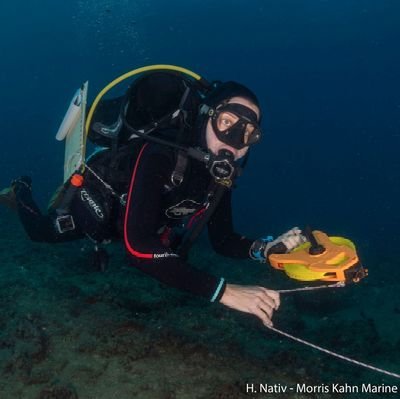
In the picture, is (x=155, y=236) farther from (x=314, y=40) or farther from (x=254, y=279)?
(x=314, y=40)

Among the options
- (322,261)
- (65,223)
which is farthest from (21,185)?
(322,261)

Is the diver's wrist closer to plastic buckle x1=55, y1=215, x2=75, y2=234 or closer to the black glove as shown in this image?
plastic buckle x1=55, y1=215, x2=75, y2=234

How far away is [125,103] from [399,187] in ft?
135

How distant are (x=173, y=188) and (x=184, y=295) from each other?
2531mm

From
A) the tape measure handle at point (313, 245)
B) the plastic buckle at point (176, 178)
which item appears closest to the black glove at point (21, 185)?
the plastic buckle at point (176, 178)

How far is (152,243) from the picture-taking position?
2.93m

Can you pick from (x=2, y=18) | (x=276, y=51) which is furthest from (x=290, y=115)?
(x=2, y=18)

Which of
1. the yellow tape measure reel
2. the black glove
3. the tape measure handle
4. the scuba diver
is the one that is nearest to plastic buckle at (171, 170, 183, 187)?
the scuba diver

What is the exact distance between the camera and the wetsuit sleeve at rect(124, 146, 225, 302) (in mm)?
2838

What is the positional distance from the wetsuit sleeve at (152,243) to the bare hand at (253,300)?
76 millimetres

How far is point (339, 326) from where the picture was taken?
6.70m

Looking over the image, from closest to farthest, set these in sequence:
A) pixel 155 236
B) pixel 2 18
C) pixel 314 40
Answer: pixel 155 236 → pixel 2 18 → pixel 314 40

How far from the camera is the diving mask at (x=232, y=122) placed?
3355 mm

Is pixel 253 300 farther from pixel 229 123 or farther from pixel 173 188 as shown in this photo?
pixel 229 123
